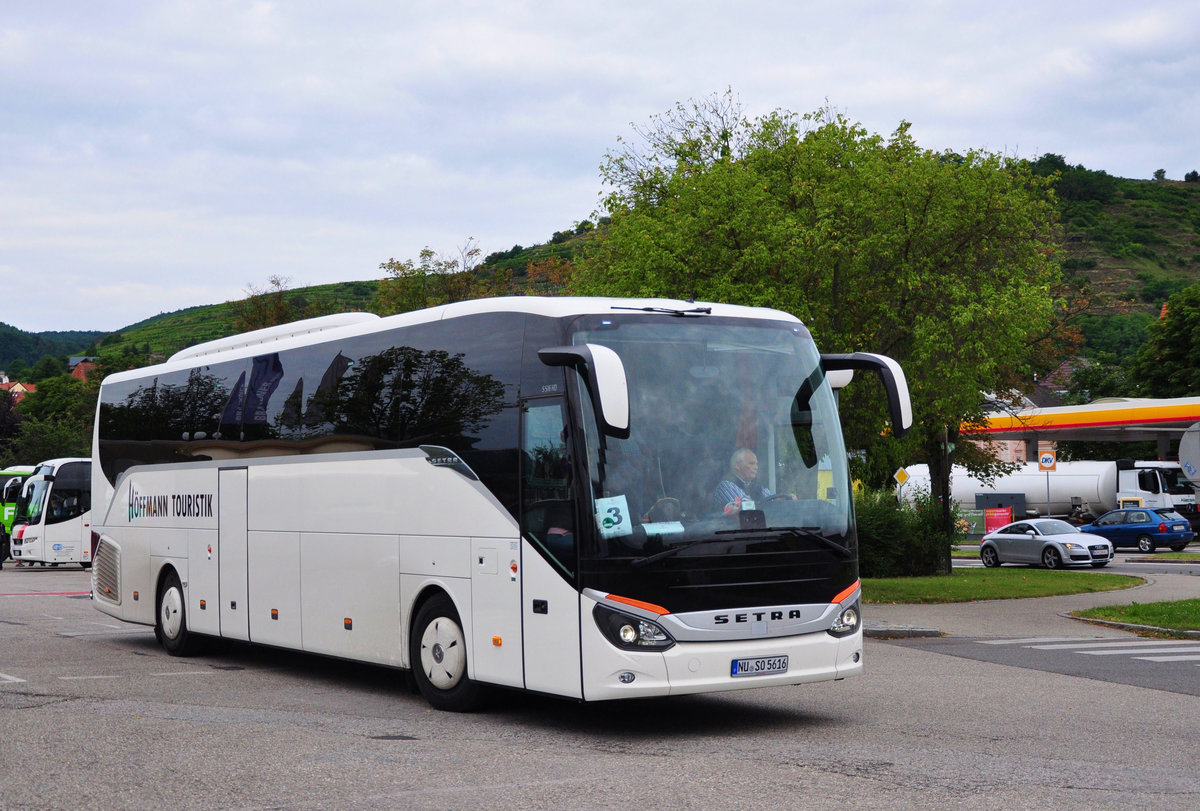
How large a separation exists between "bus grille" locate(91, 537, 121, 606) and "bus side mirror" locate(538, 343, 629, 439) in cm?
1004

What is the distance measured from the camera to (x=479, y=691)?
33.6 feet

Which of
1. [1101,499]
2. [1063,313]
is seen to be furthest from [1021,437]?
[1063,313]

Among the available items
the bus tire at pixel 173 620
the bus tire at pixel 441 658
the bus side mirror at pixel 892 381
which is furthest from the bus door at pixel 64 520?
the bus side mirror at pixel 892 381

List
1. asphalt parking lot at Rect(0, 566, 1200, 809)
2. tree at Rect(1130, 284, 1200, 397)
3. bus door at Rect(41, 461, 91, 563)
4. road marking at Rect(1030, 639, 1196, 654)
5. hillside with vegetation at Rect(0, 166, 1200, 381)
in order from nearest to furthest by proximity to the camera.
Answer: asphalt parking lot at Rect(0, 566, 1200, 809) → road marking at Rect(1030, 639, 1196, 654) → bus door at Rect(41, 461, 91, 563) → tree at Rect(1130, 284, 1200, 397) → hillside with vegetation at Rect(0, 166, 1200, 381)

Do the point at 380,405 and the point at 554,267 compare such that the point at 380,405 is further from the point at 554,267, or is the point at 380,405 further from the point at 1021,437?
the point at 1021,437

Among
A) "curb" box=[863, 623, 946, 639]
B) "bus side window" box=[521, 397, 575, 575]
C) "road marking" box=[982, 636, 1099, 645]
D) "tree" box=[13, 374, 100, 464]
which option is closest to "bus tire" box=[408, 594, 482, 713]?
"bus side window" box=[521, 397, 575, 575]

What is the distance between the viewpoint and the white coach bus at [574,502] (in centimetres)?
906

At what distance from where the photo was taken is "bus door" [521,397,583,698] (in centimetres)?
916

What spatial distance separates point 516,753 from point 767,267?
1531cm

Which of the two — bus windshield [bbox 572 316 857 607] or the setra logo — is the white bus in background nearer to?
bus windshield [bbox 572 316 857 607]

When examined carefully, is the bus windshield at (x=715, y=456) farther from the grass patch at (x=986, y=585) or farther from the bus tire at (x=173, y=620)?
the grass patch at (x=986, y=585)

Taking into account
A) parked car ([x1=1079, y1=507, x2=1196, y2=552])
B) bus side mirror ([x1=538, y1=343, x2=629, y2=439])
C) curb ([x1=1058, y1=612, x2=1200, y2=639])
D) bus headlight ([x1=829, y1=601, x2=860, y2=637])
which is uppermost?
bus side mirror ([x1=538, y1=343, x2=629, y2=439])

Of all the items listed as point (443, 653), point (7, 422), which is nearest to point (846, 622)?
point (443, 653)

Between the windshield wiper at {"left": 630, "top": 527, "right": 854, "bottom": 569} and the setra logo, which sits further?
the setra logo
